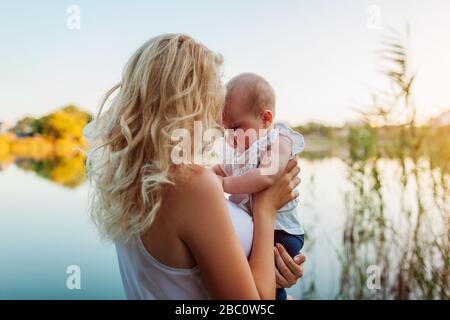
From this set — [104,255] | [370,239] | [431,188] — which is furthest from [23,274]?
[431,188]

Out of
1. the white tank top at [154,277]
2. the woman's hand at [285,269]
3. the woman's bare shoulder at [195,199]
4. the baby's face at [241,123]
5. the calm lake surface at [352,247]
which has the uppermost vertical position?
the baby's face at [241,123]

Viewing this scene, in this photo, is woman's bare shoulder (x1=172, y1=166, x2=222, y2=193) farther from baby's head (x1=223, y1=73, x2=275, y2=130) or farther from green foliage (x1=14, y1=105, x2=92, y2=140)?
green foliage (x1=14, y1=105, x2=92, y2=140)

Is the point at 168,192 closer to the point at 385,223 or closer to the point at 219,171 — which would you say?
the point at 219,171

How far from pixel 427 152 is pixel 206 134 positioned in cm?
222

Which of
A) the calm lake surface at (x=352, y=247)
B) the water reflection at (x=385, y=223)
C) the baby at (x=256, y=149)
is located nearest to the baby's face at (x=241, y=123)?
the baby at (x=256, y=149)

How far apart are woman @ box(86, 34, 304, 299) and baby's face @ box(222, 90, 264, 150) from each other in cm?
48

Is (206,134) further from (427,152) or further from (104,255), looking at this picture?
(104,255)

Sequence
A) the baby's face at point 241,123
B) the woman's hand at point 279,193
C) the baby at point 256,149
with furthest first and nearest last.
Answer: the baby's face at point 241,123
the baby at point 256,149
the woman's hand at point 279,193

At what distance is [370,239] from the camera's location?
132 inches

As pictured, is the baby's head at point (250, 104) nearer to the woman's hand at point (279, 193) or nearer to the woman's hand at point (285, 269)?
the woman's hand at point (279, 193)

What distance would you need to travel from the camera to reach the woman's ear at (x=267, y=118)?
1.68m

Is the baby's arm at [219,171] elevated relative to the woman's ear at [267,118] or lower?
lower

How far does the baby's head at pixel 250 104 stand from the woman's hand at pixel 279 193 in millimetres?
286

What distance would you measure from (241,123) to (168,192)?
27.3 inches
